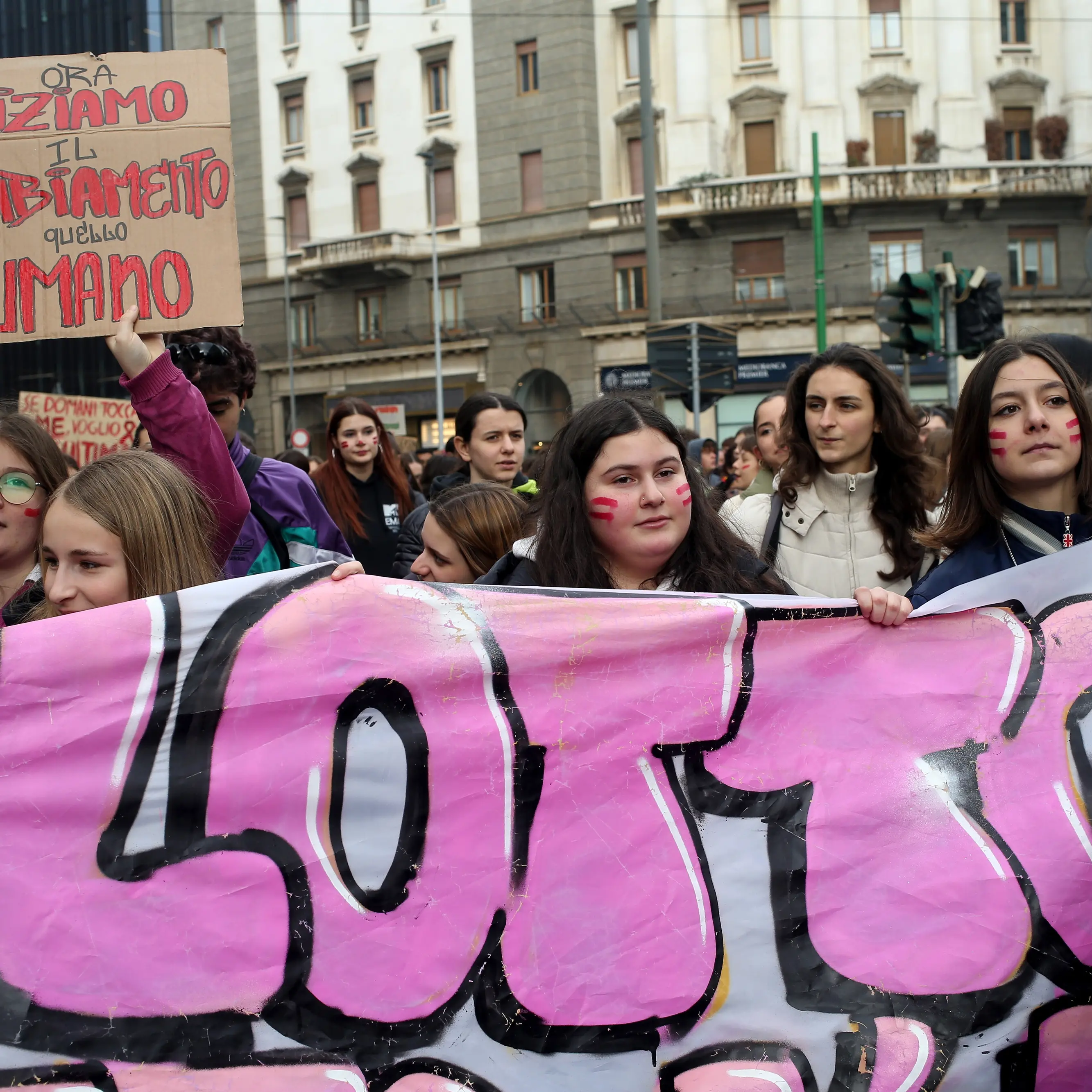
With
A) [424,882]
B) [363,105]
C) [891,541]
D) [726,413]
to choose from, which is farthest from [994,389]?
[363,105]

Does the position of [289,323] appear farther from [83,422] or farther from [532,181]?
[83,422]

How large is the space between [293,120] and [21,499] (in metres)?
37.2

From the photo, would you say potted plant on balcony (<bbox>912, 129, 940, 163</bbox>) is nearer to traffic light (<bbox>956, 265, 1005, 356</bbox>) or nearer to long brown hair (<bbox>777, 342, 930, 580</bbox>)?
traffic light (<bbox>956, 265, 1005, 356</bbox>)

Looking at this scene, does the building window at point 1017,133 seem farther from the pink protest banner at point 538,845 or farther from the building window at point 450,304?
the pink protest banner at point 538,845

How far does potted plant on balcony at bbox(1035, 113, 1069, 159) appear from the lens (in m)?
29.2

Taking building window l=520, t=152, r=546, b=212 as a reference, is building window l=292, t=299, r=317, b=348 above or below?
below

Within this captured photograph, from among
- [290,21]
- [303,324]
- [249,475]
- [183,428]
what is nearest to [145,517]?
[183,428]

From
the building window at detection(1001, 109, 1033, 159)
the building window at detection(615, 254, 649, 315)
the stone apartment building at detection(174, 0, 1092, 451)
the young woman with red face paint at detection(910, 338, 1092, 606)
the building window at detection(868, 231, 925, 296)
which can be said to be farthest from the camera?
the building window at detection(615, 254, 649, 315)

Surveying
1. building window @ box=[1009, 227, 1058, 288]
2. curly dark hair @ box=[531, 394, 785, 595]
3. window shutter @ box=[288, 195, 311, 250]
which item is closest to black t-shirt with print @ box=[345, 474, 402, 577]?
curly dark hair @ box=[531, 394, 785, 595]

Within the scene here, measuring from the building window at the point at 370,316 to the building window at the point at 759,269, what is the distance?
1113 cm

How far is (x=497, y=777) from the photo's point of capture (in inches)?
83.4

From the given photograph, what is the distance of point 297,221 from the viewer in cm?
3722

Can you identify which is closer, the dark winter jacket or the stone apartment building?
the dark winter jacket

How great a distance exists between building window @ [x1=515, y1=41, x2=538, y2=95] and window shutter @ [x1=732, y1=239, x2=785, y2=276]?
724 centimetres
